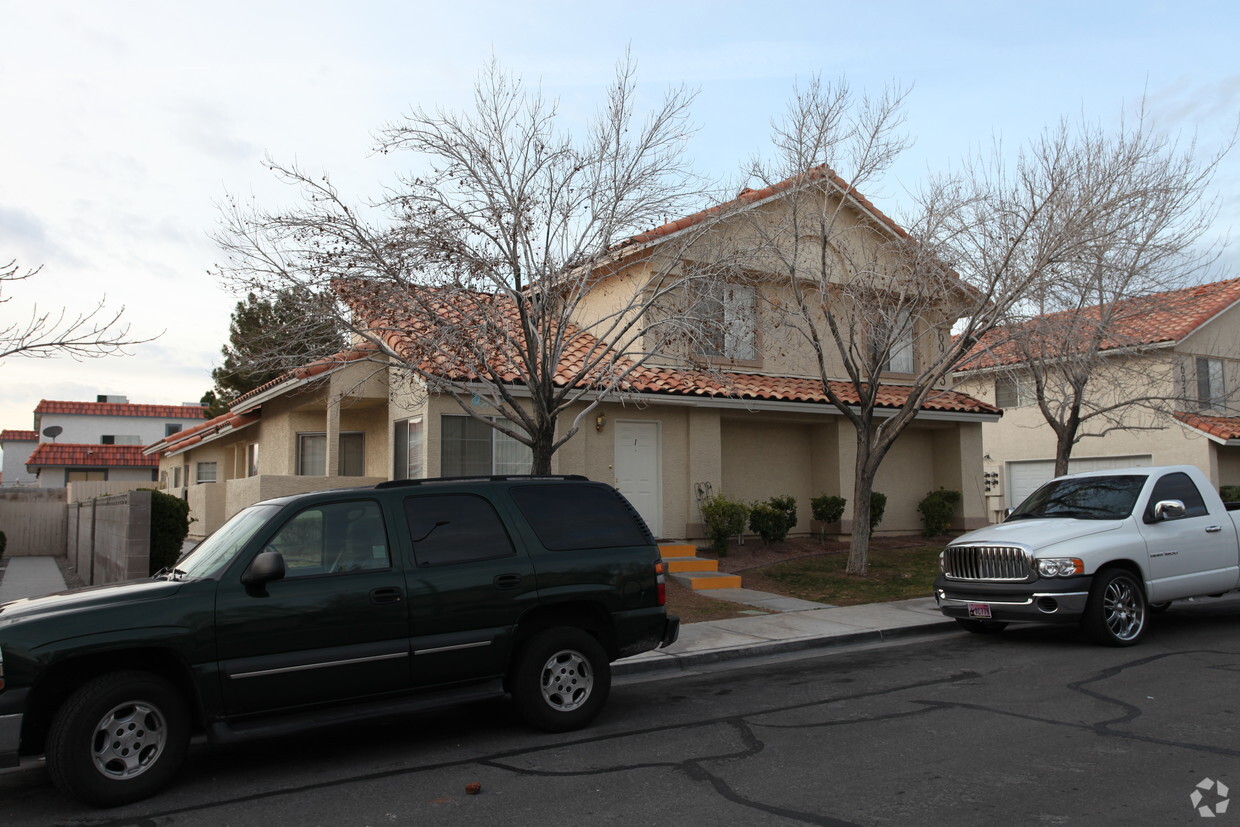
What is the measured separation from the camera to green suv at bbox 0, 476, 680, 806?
17.8ft

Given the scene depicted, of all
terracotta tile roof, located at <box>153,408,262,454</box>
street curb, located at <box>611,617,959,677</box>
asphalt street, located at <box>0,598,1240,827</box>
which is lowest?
asphalt street, located at <box>0,598,1240,827</box>

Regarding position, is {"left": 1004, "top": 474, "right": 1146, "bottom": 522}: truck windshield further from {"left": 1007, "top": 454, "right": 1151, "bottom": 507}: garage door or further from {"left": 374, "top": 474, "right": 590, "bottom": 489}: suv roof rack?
{"left": 1007, "top": 454, "right": 1151, "bottom": 507}: garage door

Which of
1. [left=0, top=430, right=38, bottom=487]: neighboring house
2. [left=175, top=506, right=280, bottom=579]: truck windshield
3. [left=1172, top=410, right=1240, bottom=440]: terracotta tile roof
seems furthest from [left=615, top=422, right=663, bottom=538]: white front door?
[left=0, top=430, right=38, bottom=487]: neighboring house

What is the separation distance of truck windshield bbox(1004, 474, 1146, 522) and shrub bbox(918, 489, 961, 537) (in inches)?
350

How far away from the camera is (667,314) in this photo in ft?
43.8

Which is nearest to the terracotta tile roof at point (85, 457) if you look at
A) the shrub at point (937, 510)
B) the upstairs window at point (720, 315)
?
the upstairs window at point (720, 315)

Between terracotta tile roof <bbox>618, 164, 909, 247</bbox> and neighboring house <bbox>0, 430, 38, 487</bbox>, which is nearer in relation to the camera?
terracotta tile roof <bbox>618, 164, 909, 247</bbox>

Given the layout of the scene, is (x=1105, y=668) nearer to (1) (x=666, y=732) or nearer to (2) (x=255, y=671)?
(1) (x=666, y=732)

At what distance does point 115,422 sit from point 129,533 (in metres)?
49.0

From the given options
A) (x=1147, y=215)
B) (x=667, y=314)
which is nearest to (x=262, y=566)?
(x=667, y=314)

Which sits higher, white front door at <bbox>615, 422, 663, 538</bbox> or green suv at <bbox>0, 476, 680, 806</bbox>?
white front door at <bbox>615, 422, 663, 538</bbox>

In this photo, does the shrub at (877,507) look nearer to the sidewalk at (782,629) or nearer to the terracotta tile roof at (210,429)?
the sidewalk at (782,629)

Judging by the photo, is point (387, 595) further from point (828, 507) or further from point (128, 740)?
point (828, 507)

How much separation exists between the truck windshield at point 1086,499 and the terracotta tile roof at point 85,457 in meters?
38.0
